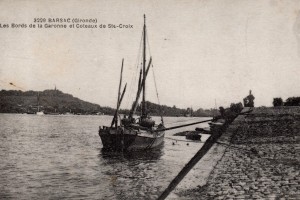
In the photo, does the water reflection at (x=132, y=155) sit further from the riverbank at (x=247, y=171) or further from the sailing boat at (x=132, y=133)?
the riverbank at (x=247, y=171)

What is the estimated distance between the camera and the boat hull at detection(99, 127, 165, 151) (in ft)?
102

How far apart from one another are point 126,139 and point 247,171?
23842 millimetres

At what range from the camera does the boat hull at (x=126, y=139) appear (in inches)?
1227

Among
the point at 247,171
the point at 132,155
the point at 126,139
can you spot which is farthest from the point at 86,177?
the point at 247,171

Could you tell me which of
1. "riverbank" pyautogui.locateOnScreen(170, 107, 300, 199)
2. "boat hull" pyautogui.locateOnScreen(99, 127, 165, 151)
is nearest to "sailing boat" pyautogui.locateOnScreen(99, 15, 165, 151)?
"boat hull" pyautogui.locateOnScreen(99, 127, 165, 151)

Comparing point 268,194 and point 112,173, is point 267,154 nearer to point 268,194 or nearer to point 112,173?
point 268,194

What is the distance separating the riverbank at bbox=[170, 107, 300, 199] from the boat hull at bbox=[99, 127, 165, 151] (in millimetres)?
19367

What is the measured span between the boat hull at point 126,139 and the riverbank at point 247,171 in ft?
63.5

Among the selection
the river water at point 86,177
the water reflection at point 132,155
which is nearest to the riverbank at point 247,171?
the river water at point 86,177

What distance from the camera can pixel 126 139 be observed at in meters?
31.3

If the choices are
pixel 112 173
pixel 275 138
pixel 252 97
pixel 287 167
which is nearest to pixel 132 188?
pixel 112 173

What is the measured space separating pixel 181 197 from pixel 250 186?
1432 mm

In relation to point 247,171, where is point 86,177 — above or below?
below

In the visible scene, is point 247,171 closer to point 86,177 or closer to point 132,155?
point 86,177
